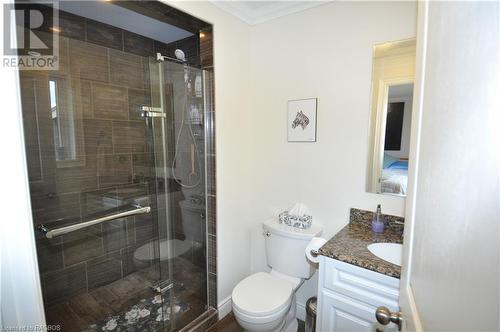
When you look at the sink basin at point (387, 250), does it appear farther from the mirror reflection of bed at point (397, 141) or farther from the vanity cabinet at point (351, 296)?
the mirror reflection of bed at point (397, 141)

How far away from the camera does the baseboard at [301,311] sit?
6.88 feet

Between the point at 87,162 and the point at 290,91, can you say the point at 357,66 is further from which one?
the point at 87,162

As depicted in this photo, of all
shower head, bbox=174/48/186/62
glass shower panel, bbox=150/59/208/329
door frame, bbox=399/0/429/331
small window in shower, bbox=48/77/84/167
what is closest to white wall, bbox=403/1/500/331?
door frame, bbox=399/0/429/331

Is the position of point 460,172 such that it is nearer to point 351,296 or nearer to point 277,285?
point 351,296

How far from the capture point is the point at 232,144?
208cm

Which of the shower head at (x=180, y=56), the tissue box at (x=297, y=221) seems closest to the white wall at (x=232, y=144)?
the shower head at (x=180, y=56)

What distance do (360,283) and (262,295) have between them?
2.22 ft

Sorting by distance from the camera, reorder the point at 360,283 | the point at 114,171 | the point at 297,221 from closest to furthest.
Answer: the point at 360,283 < the point at 297,221 < the point at 114,171

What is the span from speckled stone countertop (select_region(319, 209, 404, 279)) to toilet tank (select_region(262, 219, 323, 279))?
265 mm

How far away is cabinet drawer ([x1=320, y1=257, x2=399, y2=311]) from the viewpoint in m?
1.25

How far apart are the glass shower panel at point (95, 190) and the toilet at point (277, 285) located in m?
0.70

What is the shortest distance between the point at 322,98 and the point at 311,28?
53cm

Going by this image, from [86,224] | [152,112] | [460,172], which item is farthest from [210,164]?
[460,172]

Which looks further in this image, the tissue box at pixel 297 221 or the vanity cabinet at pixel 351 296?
the tissue box at pixel 297 221
